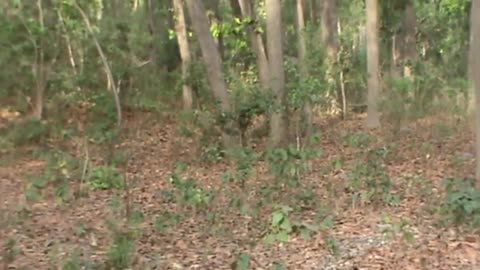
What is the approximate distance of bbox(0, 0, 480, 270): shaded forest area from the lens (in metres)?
7.40

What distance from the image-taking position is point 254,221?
830 centimetres

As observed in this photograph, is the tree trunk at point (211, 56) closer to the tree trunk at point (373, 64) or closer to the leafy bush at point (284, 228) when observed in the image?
the tree trunk at point (373, 64)

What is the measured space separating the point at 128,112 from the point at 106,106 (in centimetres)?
406

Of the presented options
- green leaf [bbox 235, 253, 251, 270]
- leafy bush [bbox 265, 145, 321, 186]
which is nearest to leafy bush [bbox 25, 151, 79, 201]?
leafy bush [bbox 265, 145, 321, 186]

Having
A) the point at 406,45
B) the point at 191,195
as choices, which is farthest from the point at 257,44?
the point at 406,45

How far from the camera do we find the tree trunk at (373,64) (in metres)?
15.1

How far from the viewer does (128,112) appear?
62.7 feet

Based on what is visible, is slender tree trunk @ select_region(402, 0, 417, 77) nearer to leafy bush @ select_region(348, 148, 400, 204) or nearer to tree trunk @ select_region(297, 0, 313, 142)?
tree trunk @ select_region(297, 0, 313, 142)

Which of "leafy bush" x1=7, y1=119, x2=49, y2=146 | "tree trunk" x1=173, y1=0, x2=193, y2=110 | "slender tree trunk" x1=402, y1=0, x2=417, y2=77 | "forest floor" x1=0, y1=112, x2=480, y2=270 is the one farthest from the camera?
"slender tree trunk" x1=402, y1=0, x2=417, y2=77

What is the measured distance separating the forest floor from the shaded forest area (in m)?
0.03

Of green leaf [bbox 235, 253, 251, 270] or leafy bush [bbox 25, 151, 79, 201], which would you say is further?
leafy bush [bbox 25, 151, 79, 201]

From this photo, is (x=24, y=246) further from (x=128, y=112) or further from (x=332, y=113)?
(x=332, y=113)

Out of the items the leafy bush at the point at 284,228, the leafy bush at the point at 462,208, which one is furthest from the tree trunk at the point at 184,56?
the leafy bush at the point at 462,208

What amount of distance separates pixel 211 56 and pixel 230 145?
1.76 metres
